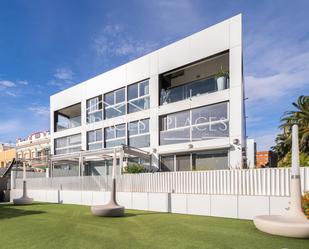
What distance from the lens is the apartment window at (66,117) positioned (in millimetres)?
23925

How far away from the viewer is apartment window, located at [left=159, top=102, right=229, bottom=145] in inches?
560

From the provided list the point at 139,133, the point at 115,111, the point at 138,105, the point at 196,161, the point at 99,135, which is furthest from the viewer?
the point at 99,135

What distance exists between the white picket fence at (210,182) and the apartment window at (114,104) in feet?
18.1

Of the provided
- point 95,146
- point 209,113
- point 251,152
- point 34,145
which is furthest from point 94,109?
point 34,145

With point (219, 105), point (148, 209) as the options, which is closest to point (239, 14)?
point (219, 105)

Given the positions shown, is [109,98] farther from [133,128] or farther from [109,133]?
[133,128]

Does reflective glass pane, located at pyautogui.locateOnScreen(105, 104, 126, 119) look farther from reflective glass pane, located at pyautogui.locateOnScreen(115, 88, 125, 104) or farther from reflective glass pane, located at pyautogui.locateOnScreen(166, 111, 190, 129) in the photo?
reflective glass pane, located at pyautogui.locateOnScreen(166, 111, 190, 129)

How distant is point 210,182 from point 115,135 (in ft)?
33.2

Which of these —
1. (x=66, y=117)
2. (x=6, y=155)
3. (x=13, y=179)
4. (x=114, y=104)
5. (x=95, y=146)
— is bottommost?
(x=13, y=179)

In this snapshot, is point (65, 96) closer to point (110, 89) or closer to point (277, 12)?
point (110, 89)

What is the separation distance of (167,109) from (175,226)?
9157mm

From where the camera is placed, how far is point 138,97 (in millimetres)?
18312

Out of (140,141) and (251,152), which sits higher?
(140,141)

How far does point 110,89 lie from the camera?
793 inches
